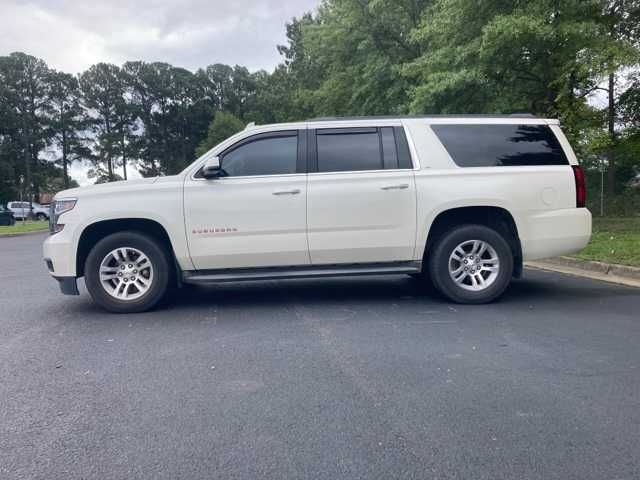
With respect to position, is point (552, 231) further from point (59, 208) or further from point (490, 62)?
point (490, 62)

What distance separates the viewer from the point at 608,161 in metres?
21.3

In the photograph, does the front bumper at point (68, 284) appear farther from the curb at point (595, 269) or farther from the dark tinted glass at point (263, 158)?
the curb at point (595, 269)

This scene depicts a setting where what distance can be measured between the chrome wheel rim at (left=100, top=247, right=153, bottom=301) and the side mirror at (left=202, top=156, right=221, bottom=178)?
1092mm

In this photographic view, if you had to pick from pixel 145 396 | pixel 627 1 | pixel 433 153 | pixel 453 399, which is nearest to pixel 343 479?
pixel 453 399

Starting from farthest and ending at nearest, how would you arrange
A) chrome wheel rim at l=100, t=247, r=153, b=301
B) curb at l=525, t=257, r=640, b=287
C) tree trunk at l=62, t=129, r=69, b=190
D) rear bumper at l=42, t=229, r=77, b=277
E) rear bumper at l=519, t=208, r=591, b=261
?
tree trunk at l=62, t=129, r=69, b=190, curb at l=525, t=257, r=640, b=287, rear bumper at l=519, t=208, r=591, b=261, chrome wheel rim at l=100, t=247, r=153, b=301, rear bumper at l=42, t=229, r=77, b=277

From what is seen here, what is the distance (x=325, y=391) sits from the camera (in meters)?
3.57

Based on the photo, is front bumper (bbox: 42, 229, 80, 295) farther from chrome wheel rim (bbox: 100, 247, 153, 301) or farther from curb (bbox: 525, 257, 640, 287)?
curb (bbox: 525, 257, 640, 287)

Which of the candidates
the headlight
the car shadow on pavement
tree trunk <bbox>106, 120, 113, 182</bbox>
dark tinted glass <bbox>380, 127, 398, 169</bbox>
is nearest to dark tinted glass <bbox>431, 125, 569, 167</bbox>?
dark tinted glass <bbox>380, 127, 398, 169</bbox>

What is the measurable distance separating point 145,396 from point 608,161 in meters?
22.0

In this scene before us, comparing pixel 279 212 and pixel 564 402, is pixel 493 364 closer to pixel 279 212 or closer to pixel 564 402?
pixel 564 402

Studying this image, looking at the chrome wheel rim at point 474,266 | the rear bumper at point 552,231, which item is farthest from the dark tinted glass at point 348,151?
the rear bumper at point 552,231

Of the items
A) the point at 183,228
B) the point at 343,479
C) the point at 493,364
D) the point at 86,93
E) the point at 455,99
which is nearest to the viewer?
the point at 343,479

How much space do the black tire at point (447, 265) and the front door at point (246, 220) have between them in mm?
1487

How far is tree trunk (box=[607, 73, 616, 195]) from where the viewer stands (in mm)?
14286
